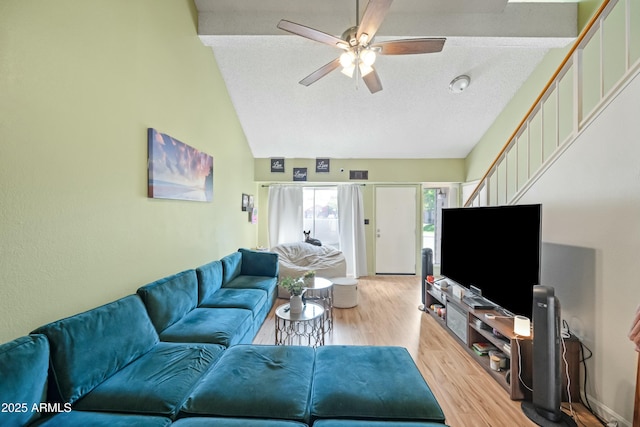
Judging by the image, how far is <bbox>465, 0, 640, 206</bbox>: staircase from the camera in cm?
178

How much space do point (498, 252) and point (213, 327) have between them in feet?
8.07

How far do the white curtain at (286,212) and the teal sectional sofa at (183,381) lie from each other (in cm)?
364

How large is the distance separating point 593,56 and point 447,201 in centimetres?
329

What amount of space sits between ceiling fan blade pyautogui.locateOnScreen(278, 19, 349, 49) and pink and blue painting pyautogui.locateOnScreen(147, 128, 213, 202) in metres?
1.37

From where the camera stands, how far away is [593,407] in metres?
1.77

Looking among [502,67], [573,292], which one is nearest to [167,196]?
[573,292]

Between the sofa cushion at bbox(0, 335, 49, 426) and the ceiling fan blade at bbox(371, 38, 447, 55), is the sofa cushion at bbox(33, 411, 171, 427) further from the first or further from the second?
the ceiling fan blade at bbox(371, 38, 447, 55)

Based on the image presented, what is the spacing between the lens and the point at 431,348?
260 cm

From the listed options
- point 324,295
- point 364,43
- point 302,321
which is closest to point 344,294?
point 324,295

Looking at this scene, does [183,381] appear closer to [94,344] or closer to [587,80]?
[94,344]

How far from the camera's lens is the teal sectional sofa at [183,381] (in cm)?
117

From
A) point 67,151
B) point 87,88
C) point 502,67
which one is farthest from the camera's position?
point 502,67

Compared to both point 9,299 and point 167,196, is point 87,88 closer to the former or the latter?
point 167,196

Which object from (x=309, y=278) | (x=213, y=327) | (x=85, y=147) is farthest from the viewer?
(x=309, y=278)
